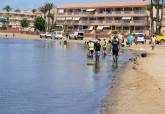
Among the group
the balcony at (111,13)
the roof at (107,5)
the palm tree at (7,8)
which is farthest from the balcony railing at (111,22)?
the palm tree at (7,8)

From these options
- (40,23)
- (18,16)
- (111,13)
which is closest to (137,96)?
(111,13)

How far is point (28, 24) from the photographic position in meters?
155

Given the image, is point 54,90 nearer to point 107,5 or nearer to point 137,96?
point 137,96

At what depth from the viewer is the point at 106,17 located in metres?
118

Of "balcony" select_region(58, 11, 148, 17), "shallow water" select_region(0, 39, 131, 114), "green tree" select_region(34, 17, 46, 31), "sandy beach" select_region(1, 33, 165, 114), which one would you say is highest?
"balcony" select_region(58, 11, 148, 17)

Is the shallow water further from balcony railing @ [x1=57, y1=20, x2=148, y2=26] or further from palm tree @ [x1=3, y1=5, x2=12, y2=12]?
palm tree @ [x1=3, y1=5, x2=12, y2=12]

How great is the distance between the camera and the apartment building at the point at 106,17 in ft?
366

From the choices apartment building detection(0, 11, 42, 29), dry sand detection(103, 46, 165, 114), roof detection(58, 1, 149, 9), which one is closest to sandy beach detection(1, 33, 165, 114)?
dry sand detection(103, 46, 165, 114)

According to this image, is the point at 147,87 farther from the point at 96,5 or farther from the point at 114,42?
the point at 96,5

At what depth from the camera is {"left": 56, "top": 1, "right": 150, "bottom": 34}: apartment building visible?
4395 inches

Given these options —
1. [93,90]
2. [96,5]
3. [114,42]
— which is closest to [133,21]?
[96,5]

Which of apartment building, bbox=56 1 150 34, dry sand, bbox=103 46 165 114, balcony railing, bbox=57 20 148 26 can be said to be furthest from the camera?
apartment building, bbox=56 1 150 34

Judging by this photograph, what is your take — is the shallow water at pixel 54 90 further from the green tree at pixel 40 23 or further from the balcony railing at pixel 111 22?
the green tree at pixel 40 23

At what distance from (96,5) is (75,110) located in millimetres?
107768
